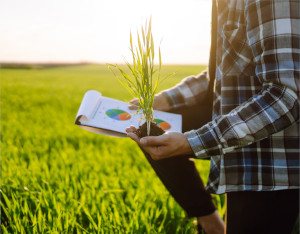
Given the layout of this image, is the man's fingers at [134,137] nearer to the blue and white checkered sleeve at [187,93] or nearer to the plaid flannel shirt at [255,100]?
the plaid flannel shirt at [255,100]

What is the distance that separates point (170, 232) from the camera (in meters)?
1.86

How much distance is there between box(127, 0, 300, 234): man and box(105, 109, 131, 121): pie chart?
0.95ft

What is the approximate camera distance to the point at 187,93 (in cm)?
202

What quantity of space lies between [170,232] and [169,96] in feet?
2.79

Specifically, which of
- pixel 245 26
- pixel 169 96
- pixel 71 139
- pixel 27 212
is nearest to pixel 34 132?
pixel 71 139

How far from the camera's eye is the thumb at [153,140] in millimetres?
1258

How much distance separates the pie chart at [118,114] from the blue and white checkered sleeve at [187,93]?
1.22 ft

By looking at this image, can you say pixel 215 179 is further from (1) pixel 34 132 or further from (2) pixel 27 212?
(1) pixel 34 132

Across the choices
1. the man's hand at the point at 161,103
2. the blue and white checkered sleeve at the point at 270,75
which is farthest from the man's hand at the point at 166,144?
the man's hand at the point at 161,103

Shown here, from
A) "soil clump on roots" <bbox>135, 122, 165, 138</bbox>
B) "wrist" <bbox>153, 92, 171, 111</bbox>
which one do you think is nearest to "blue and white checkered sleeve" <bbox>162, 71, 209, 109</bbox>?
"wrist" <bbox>153, 92, 171, 111</bbox>

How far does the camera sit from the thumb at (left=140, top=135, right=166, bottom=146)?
1258mm

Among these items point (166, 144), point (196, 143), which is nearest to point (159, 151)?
point (166, 144)

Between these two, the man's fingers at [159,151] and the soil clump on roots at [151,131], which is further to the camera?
the soil clump on roots at [151,131]

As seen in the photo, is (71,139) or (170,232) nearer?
(170,232)
